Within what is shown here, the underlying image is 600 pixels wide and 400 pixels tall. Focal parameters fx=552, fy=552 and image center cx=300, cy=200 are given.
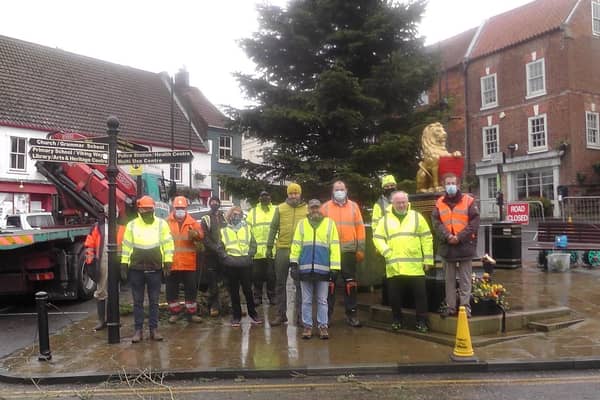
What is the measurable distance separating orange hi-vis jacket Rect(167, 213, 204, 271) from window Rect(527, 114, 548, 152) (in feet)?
84.0

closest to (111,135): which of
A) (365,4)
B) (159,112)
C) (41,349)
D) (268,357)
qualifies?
(41,349)

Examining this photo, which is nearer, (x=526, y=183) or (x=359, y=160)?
(x=359, y=160)

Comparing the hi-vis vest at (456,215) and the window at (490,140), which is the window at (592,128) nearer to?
the window at (490,140)

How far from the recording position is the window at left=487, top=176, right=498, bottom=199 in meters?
32.3

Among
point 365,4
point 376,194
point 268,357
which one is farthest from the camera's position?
point 365,4

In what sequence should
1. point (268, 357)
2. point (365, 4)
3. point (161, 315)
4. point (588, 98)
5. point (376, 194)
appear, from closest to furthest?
point (268, 357) < point (161, 315) < point (376, 194) < point (365, 4) < point (588, 98)

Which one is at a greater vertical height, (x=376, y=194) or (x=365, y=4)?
(x=365, y=4)

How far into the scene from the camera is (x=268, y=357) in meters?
6.49

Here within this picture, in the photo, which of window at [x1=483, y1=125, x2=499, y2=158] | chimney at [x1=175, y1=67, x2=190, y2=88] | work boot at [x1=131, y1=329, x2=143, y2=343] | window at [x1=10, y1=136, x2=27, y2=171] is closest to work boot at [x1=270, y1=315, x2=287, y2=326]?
work boot at [x1=131, y1=329, x2=143, y2=343]

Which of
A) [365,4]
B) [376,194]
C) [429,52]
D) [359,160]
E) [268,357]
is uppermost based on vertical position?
[365,4]

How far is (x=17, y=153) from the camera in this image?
990 inches

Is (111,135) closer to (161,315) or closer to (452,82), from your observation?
(161,315)

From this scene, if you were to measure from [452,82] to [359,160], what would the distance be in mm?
26184

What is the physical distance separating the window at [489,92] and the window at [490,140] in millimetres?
1367
